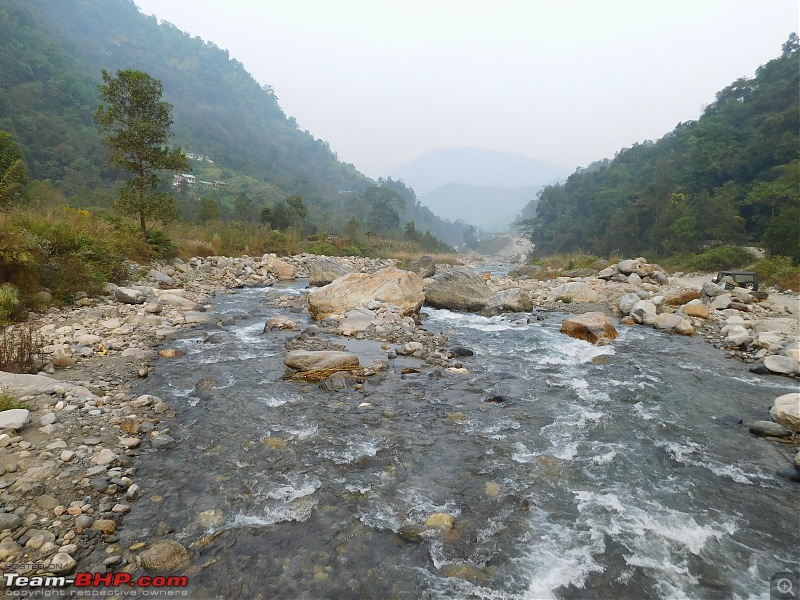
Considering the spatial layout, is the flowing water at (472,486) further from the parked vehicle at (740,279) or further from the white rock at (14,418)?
the parked vehicle at (740,279)

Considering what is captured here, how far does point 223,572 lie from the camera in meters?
3.10

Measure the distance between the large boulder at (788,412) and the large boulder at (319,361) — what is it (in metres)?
6.21

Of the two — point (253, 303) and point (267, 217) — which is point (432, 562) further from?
point (267, 217)

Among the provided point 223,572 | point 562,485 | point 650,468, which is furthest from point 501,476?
point 223,572

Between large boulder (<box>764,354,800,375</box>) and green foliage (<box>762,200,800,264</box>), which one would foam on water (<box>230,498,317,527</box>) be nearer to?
large boulder (<box>764,354,800,375</box>)

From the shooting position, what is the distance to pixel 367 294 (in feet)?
41.2

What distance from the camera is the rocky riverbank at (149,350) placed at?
3.30 metres

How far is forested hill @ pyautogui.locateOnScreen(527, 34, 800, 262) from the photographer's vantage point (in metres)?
23.3

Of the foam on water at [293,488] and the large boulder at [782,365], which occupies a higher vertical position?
the large boulder at [782,365]

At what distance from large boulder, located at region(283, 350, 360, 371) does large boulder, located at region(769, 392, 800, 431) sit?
245 inches

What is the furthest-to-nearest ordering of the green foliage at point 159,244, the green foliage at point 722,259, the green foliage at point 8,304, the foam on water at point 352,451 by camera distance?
the green foliage at point 722,259
the green foliage at point 159,244
the green foliage at point 8,304
the foam on water at point 352,451

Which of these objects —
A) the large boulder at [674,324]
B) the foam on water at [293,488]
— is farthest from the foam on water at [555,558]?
the large boulder at [674,324]

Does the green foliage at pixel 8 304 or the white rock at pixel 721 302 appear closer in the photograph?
the green foliage at pixel 8 304

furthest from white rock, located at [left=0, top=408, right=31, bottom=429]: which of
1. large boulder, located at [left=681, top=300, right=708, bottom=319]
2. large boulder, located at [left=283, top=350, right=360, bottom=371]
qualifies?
large boulder, located at [left=681, top=300, right=708, bottom=319]
